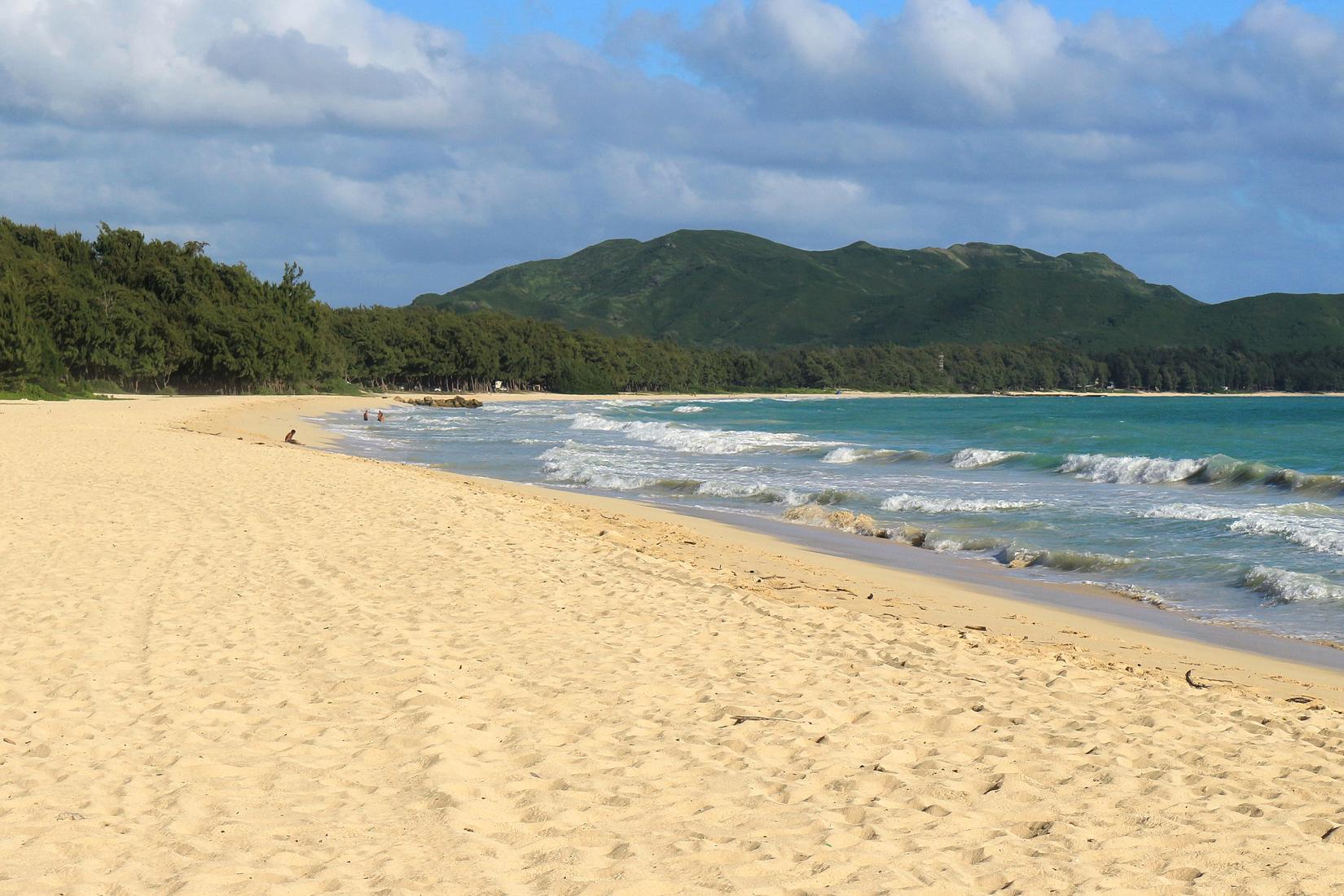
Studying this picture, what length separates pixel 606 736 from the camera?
6.00 meters

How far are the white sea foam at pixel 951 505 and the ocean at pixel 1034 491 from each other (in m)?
0.05

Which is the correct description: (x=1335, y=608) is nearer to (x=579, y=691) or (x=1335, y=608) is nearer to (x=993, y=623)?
(x=993, y=623)

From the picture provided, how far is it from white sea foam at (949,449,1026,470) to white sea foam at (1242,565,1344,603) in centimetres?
1802

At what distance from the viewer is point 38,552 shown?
1092 cm

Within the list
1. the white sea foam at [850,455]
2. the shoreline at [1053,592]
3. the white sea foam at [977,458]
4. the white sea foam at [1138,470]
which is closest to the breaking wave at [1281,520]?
the shoreline at [1053,592]

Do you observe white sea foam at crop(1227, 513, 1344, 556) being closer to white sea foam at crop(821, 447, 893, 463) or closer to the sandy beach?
the sandy beach

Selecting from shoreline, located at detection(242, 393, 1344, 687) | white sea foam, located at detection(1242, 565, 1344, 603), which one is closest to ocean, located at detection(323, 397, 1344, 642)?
white sea foam, located at detection(1242, 565, 1344, 603)

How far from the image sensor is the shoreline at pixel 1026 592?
985cm

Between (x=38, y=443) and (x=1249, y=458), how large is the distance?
3531 cm

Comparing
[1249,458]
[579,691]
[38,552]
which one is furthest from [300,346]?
[579,691]

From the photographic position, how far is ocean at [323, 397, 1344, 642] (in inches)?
531

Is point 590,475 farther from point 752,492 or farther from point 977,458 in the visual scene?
point 977,458

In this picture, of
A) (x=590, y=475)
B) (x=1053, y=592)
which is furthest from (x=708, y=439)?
(x=1053, y=592)

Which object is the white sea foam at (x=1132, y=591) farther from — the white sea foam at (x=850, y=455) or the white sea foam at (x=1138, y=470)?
the white sea foam at (x=850, y=455)
